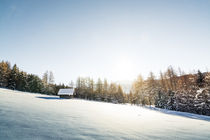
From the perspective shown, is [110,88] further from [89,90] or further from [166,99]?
[166,99]

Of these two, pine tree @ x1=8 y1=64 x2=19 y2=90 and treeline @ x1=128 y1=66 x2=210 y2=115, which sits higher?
pine tree @ x1=8 y1=64 x2=19 y2=90

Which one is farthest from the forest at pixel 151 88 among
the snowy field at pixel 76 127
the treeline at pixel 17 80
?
the snowy field at pixel 76 127

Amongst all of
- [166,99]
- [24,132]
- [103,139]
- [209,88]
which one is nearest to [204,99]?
[209,88]

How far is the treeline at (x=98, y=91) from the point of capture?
55375mm

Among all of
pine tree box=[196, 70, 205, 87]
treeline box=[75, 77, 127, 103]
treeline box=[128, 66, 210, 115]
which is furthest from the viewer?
treeline box=[75, 77, 127, 103]

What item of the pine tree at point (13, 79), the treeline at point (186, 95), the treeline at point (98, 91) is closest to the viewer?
the treeline at point (186, 95)

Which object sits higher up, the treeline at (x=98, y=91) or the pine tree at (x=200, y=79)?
the pine tree at (x=200, y=79)

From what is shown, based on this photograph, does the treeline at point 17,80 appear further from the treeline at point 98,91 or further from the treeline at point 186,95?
the treeline at point 186,95

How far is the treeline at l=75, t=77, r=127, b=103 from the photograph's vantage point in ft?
182

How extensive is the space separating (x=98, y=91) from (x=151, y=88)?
93.6ft

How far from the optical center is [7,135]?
2.24 m

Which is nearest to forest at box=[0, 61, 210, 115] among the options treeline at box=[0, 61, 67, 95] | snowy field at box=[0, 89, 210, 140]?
treeline at box=[0, 61, 67, 95]

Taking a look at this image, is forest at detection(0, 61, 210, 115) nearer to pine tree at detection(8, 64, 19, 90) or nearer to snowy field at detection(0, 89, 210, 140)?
pine tree at detection(8, 64, 19, 90)

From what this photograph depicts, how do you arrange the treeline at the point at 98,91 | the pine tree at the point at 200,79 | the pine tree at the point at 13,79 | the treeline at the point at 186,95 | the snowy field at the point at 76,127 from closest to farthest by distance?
1. the snowy field at the point at 76,127
2. the treeline at the point at 186,95
3. the pine tree at the point at 200,79
4. the pine tree at the point at 13,79
5. the treeline at the point at 98,91
